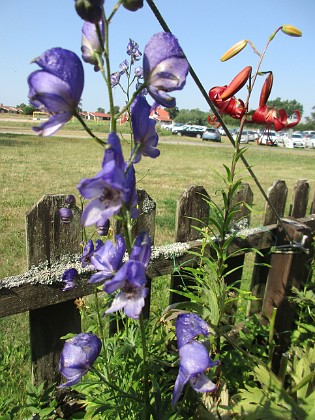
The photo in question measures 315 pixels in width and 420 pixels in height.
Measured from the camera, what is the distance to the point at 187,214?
2170 millimetres

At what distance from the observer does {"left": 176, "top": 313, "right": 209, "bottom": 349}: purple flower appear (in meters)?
0.92

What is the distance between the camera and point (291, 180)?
10.4 m

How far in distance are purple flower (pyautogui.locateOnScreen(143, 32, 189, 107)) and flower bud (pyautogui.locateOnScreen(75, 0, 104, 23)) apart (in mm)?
123

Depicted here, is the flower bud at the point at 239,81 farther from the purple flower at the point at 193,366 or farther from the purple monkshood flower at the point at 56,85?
the purple flower at the point at 193,366

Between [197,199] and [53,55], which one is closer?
[53,55]

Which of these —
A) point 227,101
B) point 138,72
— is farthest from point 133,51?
point 227,101

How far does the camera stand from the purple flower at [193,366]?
86 cm

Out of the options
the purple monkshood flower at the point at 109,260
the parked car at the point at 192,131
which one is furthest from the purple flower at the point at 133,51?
the parked car at the point at 192,131

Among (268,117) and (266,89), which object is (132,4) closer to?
(266,89)

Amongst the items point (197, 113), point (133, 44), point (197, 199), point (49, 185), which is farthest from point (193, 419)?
point (197, 113)

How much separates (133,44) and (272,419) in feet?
6.86

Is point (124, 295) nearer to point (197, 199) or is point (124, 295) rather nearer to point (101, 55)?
point (101, 55)

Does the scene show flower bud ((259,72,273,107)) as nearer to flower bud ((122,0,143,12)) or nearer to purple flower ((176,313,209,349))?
flower bud ((122,0,143,12))

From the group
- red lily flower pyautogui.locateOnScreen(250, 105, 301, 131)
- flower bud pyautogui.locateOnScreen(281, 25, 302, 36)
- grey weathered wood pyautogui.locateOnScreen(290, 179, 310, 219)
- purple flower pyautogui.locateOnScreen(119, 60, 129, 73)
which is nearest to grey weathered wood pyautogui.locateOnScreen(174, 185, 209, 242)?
red lily flower pyautogui.locateOnScreen(250, 105, 301, 131)
